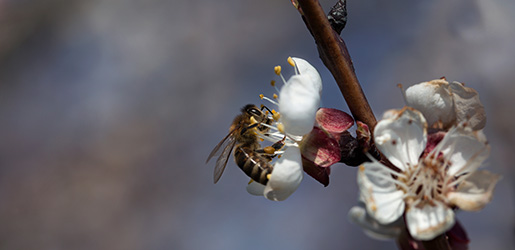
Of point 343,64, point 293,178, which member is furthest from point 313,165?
point 343,64

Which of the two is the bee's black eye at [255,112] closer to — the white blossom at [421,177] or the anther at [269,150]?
the anther at [269,150]

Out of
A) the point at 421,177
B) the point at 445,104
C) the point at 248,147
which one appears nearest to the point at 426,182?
the point at 421,177

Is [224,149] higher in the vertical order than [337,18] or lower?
lower

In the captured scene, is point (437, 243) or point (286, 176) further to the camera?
point (286, 176)

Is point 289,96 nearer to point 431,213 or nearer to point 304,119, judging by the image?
point 304,119

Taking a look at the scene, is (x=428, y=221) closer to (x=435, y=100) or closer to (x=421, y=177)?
(x=421, y=177)

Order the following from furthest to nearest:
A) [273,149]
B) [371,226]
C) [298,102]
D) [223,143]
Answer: [223,143], [273,149], [298,102], [371,226]

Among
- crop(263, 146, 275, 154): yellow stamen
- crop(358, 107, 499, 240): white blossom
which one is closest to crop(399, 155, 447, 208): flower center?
crop(358, 107, 499, 240): white blossom

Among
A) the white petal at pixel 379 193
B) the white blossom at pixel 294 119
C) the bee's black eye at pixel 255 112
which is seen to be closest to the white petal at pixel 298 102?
the white blossom at pixel 294 119
